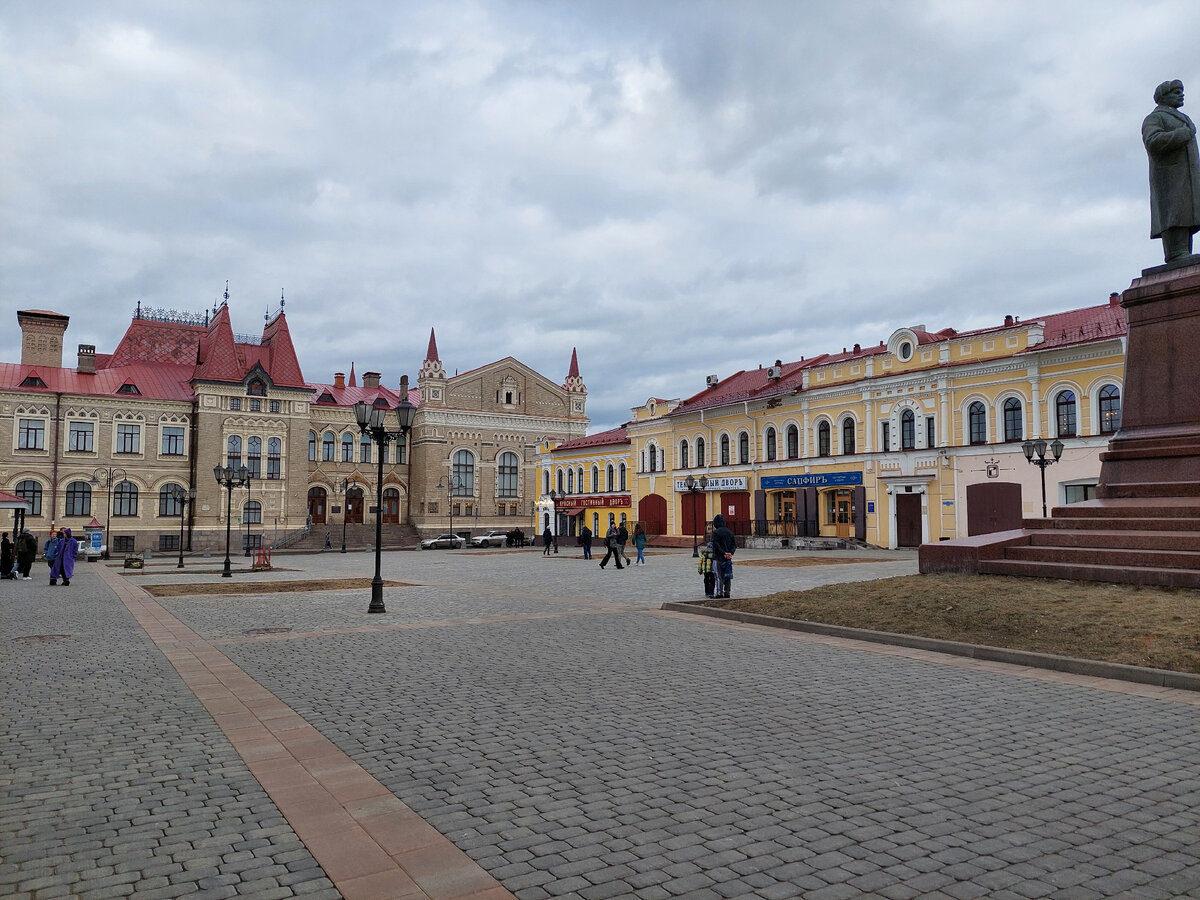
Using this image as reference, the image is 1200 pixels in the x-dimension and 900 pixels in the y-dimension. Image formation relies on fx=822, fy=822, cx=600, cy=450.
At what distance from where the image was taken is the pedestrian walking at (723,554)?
50.7 feet

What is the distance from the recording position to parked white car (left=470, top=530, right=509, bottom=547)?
56469mm

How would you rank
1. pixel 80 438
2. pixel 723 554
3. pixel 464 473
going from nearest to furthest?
1. pixel 723 554
2. pixel 80 438
3. pixel 464 473

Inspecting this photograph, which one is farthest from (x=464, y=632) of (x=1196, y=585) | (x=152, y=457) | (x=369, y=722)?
(x=152, y=457)

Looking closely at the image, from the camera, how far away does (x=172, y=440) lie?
180ft

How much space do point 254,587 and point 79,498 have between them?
39.2 m

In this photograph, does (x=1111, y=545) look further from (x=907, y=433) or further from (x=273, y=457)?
(x=273, y=457)

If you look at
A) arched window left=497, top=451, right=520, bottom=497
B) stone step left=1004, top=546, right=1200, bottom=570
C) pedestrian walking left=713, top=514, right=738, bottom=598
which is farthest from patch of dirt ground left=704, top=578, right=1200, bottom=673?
arched window left=497, top=451, right=520, bottom=497

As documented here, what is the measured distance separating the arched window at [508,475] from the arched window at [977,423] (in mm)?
40629

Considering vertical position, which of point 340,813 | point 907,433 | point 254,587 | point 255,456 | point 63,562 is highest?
point 255,456

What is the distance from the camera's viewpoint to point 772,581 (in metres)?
20.0

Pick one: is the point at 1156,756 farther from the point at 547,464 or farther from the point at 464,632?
the point at 547,464

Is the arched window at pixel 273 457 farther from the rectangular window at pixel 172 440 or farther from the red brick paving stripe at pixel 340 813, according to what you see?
the red brick paving stripe at pixel 340 813

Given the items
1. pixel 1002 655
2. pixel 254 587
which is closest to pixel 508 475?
pixel 254 587

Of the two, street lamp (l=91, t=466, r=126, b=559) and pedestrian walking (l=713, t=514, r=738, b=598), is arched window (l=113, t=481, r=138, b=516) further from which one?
pedestrian walking (l=713, t=514, r=738, b=598)
